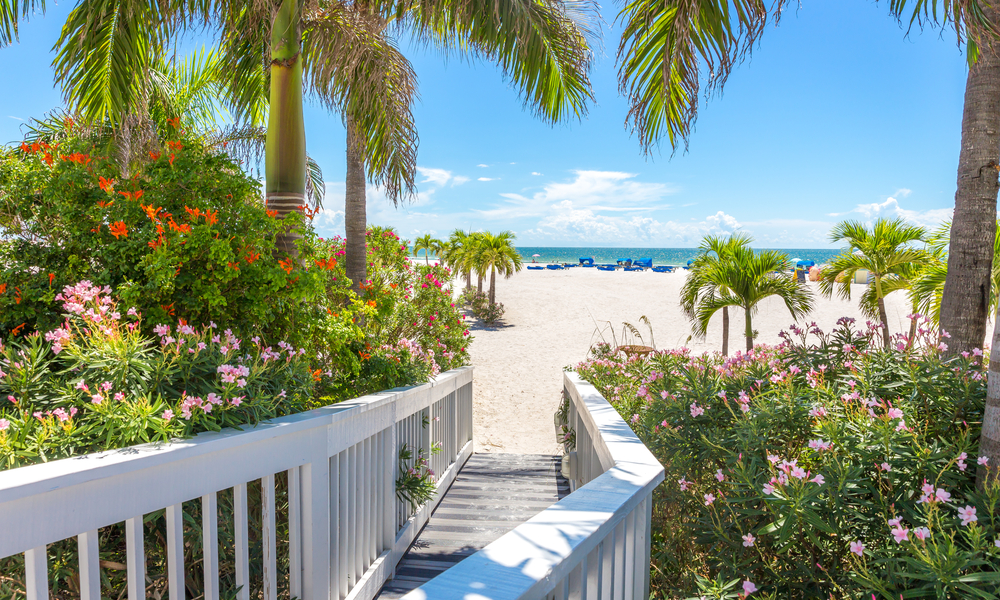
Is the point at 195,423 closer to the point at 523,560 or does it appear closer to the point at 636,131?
the point at 523,560

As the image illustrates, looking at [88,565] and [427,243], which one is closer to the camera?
[88,565]

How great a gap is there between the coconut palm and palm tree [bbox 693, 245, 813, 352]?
13.4ft

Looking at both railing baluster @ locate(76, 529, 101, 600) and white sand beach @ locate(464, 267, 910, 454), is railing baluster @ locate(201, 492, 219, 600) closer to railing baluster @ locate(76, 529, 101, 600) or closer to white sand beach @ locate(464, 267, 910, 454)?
railing baluster @ locate(76, 529, 101, 600)

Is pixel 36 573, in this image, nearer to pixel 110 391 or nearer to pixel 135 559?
pixel 135 559

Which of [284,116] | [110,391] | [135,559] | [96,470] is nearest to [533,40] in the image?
[284,116]

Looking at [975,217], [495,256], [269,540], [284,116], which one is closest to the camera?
[269,540]

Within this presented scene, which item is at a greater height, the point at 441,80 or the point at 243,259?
the point at 441,80

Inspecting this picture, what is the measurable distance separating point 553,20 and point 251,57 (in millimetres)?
3086

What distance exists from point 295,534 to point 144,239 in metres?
1.70

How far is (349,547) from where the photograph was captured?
8.79ft

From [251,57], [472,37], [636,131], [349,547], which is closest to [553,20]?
[472,37]

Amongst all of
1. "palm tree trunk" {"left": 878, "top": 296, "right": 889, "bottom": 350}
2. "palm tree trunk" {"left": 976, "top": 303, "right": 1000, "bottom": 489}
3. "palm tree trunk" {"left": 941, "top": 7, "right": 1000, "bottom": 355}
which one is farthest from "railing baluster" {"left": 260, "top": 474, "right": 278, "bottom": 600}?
"palm tree trunk" {"left": 941, "top": 7, "right": 1000, "bottom": 355}

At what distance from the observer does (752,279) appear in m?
7.91

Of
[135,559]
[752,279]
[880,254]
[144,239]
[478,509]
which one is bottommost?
[478,509]
